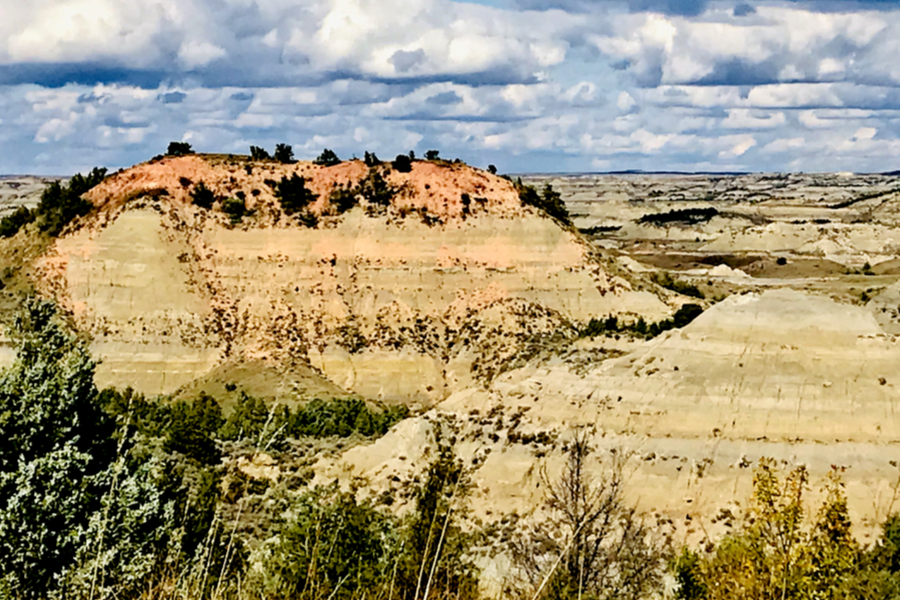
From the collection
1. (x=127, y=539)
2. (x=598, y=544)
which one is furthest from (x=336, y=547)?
(x=127, y=539)

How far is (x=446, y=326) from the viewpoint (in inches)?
2453

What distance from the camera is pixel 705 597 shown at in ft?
61.0

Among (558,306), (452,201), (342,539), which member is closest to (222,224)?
(452,201)

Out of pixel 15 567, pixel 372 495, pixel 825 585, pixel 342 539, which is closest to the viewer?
pixel 15 567

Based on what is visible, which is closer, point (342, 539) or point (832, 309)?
point (342, 539)

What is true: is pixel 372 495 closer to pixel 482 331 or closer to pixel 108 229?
pixel 482 331

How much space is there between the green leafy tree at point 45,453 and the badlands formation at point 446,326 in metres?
20.7

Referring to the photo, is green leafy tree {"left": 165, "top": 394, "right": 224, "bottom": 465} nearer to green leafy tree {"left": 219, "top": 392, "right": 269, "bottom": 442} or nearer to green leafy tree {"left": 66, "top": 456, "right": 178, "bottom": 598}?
green leafy tree {"left": 219, "top": 392, "right": 269, "bottom": 442}

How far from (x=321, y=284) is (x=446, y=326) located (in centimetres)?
925

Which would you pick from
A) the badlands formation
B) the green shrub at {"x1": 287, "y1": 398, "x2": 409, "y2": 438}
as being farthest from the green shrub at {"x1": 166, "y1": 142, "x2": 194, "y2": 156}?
the green shrub at {"x1": 287, "y1": 398, "x2": 409, "y2": 438}

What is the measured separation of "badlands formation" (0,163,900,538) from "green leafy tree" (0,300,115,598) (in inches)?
814

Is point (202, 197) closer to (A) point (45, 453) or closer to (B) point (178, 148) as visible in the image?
(B) point (178, 148)

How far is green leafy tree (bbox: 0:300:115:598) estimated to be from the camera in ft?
33.6

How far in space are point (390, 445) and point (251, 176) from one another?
117 ft
